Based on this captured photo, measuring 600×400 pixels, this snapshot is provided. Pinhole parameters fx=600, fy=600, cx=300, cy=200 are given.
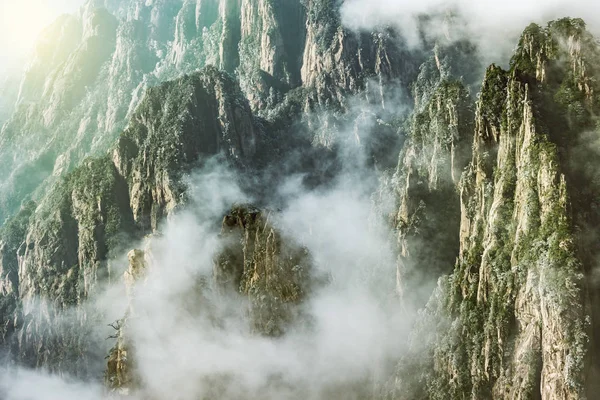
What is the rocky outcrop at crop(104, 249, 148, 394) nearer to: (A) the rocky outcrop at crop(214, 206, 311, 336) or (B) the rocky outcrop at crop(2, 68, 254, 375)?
(A) the rocky outcrop at crop(214, 206, 311, 336)

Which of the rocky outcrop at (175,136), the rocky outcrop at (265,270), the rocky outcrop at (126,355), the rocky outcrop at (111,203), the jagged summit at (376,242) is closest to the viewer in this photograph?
the jagged summit at (376,242)

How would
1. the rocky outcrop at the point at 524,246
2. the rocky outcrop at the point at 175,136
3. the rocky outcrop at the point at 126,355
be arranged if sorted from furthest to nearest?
the rocky outcrop at the point at 175,136 < the rocky outcrop at the point at 126,355 < the rocky outcrop at the point at 524,246

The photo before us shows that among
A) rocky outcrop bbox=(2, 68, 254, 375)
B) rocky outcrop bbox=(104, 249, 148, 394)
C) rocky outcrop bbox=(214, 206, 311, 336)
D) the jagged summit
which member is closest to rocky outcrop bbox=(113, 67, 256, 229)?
rocky outcrop bbox=(2, 68, 254, 375)

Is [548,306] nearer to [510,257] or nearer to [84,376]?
[510,257]

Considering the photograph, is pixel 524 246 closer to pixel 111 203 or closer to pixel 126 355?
pixel 126 355

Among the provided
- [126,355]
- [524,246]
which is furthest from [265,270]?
[524,246]

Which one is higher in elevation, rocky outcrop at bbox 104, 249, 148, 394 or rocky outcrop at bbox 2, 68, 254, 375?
rocky outcrop at bbox 2, 68, 254, 375

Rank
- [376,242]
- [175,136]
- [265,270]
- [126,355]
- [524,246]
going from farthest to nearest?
[175,136]
[376,242]
[126,355]
[265,270]
[524,246]

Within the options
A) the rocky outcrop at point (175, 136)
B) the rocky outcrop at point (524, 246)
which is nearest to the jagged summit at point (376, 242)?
the rocky outcrop at point (524, 246)

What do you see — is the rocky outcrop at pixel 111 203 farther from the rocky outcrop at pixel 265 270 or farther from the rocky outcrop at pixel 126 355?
the rocky outcrop at pixel 265 270

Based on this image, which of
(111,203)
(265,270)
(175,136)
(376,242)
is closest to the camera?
(265,270)

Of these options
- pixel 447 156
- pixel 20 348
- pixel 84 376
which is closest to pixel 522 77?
pixel 447 156
